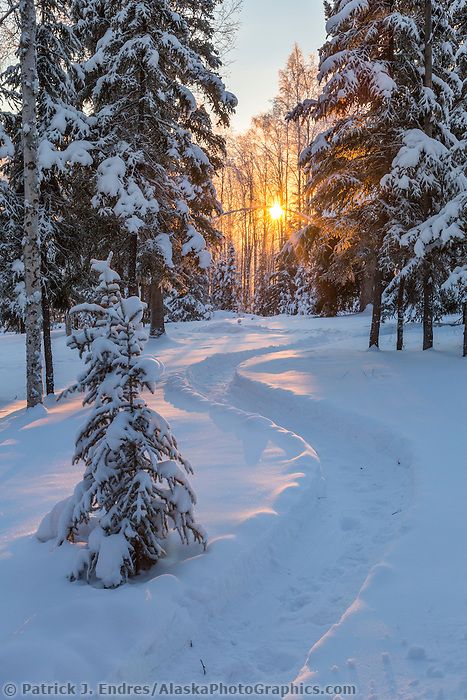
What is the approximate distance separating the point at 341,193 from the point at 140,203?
5701 millimetres

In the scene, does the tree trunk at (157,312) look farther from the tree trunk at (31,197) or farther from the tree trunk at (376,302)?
the tree trunk at (31,197)

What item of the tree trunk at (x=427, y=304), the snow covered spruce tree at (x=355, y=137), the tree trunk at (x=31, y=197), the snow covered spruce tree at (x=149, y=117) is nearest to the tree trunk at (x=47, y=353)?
the tree trunk at (x=31, y=197)

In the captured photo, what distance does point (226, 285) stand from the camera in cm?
4344

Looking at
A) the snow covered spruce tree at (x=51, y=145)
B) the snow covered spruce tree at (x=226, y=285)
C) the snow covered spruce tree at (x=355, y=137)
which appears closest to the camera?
the snow covered spruce tree at (x=51, y=145)

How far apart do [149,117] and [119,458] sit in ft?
41.1

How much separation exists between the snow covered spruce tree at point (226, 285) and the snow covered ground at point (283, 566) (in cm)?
3387

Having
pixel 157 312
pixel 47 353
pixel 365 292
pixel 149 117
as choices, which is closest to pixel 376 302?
pixel 149 117

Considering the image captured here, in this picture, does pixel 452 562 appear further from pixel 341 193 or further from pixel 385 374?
pixel 341 193

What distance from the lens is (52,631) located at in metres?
3.30

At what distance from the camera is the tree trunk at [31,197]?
10352mm

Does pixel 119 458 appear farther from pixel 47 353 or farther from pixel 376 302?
pixel 376 302

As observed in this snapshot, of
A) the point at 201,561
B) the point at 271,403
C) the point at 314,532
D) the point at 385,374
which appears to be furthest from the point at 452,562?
the point at 385,374

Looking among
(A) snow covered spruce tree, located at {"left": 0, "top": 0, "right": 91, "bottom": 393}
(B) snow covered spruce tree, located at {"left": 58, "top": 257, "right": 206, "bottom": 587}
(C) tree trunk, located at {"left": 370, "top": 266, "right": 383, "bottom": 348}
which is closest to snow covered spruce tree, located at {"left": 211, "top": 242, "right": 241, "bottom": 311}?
(C) tree trunk, located at {"left": 370, "top": 266, "right": 383, "bottom": 348}

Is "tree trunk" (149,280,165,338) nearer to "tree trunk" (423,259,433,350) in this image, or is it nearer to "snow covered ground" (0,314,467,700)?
"tree trunk" (423,259,433,350)
